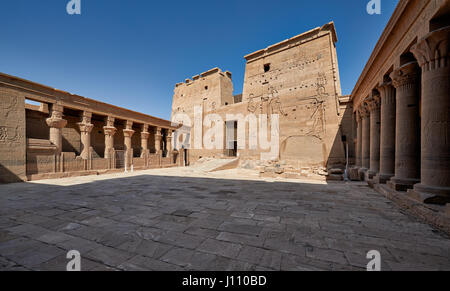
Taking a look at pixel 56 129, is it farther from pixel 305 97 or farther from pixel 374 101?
pixel 305 97

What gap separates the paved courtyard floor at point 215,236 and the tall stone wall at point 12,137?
6071mm

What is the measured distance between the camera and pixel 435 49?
3801 mm

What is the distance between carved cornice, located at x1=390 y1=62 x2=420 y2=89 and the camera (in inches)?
198

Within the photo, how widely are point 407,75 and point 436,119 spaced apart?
222 cm

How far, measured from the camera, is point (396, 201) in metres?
4.68

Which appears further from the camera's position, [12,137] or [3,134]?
[12,137]

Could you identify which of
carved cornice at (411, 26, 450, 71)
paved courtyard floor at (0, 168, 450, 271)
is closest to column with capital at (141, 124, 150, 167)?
paved courtyard floor at (0, 168, 450, 271)

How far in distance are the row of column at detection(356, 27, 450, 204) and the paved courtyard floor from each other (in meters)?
1.14

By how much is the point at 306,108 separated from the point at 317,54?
4681 millimetres

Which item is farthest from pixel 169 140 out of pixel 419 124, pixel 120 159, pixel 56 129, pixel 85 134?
pixel 419 124

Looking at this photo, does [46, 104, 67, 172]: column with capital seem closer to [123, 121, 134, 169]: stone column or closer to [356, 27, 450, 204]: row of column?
[123, 121, 134, 169]: stone column
